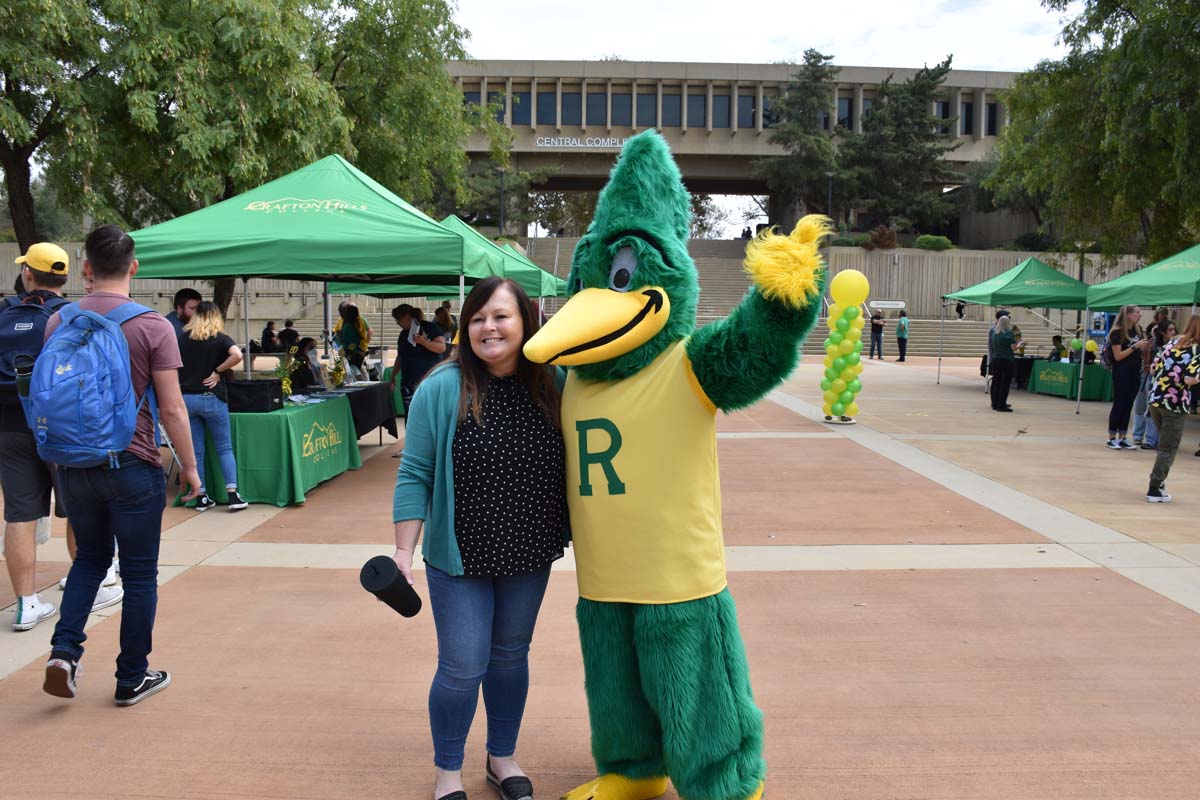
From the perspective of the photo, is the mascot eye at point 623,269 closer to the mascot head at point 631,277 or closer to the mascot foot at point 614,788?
the mascot head at point 631,277

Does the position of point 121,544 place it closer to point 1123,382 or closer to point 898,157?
point 1123,382

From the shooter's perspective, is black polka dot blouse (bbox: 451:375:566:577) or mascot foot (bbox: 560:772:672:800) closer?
black polka dot blouse (bbox: 451:375:566:577)

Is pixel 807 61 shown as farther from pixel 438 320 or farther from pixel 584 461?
pixel 584 461

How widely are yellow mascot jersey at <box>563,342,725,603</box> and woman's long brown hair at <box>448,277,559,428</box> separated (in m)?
0.12

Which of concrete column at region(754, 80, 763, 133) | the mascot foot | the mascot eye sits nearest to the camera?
the mascot eye

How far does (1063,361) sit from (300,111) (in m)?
15.7

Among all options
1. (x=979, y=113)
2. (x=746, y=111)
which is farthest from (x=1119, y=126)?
(x=979, y=113)

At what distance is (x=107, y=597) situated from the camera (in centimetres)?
486

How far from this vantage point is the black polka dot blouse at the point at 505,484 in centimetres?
261

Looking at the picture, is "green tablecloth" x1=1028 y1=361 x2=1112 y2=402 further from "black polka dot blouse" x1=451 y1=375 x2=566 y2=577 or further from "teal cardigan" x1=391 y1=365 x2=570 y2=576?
"teal cardigan" x1=391 y1=365 x2=570 y2=576

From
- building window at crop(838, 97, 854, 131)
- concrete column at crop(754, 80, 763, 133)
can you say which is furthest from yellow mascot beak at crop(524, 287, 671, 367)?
building window at crop(838, 97, 854, 131)

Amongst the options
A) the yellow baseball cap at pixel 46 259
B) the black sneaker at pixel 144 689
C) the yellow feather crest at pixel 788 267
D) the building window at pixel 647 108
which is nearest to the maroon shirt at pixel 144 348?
the yellow baseball cap at pixel 46 259

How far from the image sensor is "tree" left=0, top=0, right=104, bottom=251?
12.6m

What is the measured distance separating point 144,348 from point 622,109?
53518mm
